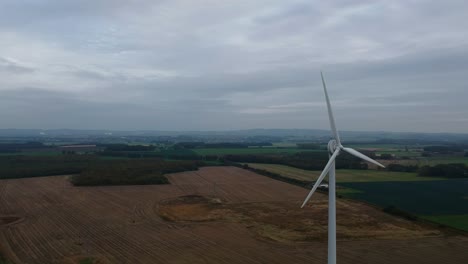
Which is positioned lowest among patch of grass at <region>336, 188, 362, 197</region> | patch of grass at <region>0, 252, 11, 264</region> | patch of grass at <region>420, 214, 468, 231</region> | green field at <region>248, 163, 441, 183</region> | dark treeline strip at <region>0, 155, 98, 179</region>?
patch of grass at <region>0, 252, 11, 264</region>

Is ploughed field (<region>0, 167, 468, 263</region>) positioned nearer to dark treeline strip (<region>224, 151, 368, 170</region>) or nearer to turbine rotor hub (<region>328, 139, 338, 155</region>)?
turbine rotor hub (<region>328, 139, 338, 155</region>)

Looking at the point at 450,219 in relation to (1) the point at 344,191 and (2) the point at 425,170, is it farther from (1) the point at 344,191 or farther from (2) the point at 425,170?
(2) the point at 425,170

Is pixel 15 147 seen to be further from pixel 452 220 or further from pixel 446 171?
pixel 452 220

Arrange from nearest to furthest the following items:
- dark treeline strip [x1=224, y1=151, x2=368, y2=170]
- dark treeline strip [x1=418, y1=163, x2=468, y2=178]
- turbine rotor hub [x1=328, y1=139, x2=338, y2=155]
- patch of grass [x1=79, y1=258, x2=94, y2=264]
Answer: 1. turbine rotor hub [x1=328, y1=139, x2=338, y2=155]
2. patch of grass [x1=79, y1=258, x2=94, y2=264]
3. dark treeline strip [x1=418, y1=163, x2=468, y2=178]
4. dark treeline strip [x1=224, y1=151, x2=368, y2=170]

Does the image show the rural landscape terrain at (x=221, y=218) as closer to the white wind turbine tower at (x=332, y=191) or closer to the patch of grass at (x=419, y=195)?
the patch of grass at (x=419, y=195)

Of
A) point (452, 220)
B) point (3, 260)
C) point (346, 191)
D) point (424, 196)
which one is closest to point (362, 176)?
point (346, 191)

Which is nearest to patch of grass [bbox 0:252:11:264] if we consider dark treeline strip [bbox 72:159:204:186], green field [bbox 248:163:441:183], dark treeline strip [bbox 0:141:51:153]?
dark treeline strip [bbox 72:159:204:186]
